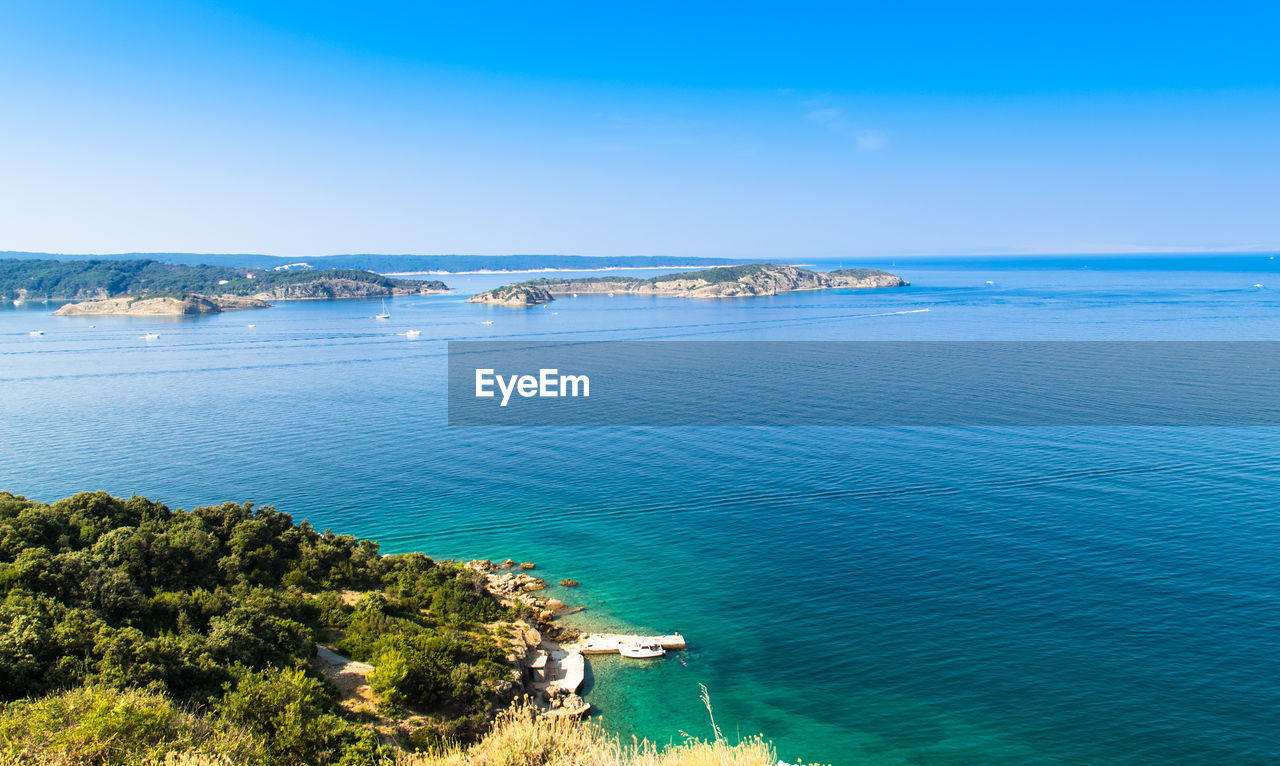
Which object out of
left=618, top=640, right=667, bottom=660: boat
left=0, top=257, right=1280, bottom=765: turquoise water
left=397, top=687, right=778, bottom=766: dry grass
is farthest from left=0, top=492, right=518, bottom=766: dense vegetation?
left=0, top=257, right=1280, bottom=765: turquoise water

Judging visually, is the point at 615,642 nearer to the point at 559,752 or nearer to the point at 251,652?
the point at 251,652

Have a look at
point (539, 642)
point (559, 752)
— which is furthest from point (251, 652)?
point (559, 752)

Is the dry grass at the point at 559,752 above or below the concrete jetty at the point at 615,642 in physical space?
above

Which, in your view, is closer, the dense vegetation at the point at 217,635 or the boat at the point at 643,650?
the dense vegetation at the point at 217,635

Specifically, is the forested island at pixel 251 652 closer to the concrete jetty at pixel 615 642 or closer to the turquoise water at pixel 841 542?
the concrete jetty at pixel 615 642

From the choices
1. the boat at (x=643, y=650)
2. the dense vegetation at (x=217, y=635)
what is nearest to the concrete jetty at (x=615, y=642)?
the boat at (x=643, y=650)

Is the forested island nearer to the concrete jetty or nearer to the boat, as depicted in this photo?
the concrete jetty

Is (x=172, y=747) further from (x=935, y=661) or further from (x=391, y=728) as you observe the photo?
(x=935, y=661)

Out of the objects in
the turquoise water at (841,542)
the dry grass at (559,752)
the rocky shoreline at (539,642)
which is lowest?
the rocky shoreline at (539,642)
